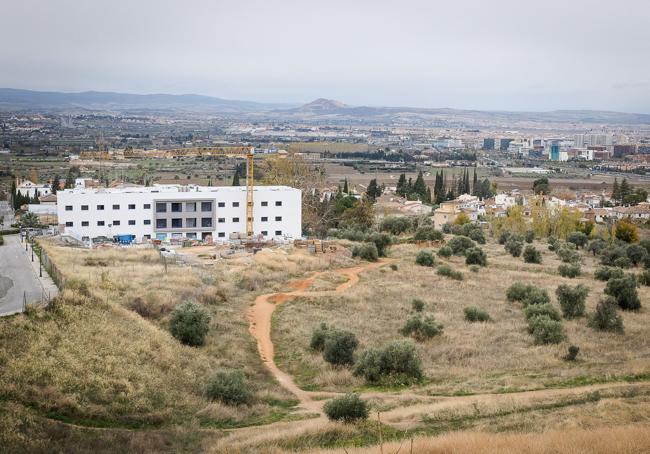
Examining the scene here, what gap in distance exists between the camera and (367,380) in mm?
17094

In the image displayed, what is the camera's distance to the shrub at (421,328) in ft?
72.1

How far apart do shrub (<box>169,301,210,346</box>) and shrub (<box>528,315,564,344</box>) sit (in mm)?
10423

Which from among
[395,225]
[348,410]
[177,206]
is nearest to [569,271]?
[395,225]

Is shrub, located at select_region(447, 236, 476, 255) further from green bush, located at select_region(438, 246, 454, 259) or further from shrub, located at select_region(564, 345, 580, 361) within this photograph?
shrub, located at select_region(564, 345, 580, 361)

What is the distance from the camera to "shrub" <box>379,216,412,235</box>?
56750 millimetres

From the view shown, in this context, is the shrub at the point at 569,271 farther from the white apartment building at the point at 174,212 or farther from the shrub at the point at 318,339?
the white apartment building at the point at 174,212

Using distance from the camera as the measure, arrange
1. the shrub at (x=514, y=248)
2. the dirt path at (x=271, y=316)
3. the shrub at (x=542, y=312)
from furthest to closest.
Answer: the shrub at (x=514, y=248), the shrub at (x=542, y=312), the dirt path at (x=271, y=316)

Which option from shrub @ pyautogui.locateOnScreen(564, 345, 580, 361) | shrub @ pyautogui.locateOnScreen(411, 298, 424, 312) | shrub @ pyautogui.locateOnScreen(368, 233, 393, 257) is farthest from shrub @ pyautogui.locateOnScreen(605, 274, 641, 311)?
shrub @ pyautogui.locateOnScreen(368, 233, 393, 257)

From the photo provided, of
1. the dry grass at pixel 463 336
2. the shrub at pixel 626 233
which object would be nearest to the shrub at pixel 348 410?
the dry grass at pixel 463 336

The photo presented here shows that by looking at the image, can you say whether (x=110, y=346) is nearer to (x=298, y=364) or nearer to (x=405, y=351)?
(x=298, y=364)

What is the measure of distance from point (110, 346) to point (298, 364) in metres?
5.35

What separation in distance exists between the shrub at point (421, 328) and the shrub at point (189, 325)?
678cm

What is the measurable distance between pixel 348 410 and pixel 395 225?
44.4 m

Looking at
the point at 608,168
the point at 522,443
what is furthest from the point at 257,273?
the point at 608,168
